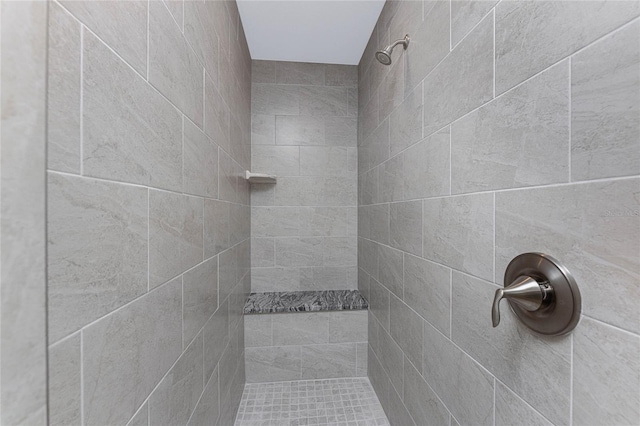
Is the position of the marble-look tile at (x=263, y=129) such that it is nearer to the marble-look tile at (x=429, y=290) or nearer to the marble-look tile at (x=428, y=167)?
the marble-look tile at (x=428, y=167)

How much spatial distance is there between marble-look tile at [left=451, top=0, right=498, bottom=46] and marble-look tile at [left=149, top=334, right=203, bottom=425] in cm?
128

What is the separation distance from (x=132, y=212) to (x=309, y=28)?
5.64ft

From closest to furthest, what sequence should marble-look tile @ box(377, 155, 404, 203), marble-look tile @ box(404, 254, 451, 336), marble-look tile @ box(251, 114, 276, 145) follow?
marble-look tile @ box(404, 254, 451, 336)
marble-look tile @ box(377, 155, 404, 203)
marble-look tile @ box(251, 114, 276, 145)

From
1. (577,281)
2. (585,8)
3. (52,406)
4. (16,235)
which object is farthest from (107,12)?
(577,281)

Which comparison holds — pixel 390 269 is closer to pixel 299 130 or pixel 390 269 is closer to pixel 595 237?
pixel 595 237

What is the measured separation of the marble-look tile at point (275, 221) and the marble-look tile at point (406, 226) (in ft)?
3.14

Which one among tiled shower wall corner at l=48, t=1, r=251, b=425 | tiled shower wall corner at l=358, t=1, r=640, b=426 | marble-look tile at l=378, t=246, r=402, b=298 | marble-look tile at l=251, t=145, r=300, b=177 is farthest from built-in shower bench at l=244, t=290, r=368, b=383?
marble-look tile at l=251, t=145, r=300, b=177

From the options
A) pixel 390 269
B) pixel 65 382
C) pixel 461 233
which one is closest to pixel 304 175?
pixel 390 269

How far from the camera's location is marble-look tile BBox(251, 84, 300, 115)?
84.0 inches

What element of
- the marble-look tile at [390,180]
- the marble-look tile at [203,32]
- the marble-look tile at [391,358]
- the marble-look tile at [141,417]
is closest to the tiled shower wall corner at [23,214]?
the marble-look tile at [141,417]

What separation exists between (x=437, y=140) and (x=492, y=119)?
0.26 meters

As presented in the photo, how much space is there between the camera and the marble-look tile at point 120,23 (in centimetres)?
43

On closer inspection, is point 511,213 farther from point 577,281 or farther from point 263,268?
point 263,268

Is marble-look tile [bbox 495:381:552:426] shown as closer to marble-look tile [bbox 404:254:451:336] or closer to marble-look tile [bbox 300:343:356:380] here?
marble-look tile [bbox 404:254:451:336]
